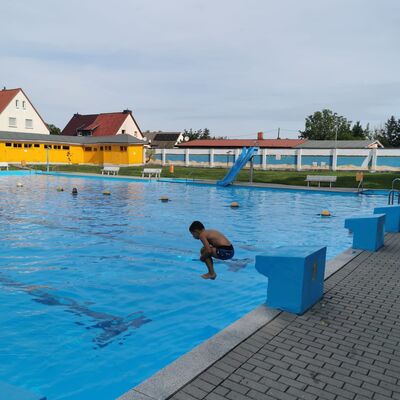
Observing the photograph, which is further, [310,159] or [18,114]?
[18,114]

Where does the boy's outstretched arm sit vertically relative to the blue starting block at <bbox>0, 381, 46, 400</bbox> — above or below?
above

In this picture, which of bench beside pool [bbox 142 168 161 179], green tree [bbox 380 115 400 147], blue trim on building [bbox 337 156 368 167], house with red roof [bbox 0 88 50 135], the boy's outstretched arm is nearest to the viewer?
the boy's outstretched arm

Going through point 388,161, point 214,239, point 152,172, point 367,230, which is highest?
point 388,161

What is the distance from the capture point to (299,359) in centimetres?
426

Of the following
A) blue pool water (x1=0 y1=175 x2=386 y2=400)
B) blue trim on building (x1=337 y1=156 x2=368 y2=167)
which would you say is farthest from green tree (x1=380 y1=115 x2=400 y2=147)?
blue pool water (x1=0 y1=175 x2=386 y2=400)

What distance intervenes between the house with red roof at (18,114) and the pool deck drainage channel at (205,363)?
52386 mm

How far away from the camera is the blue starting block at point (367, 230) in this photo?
9328 mm

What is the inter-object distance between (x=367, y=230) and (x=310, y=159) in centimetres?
3123

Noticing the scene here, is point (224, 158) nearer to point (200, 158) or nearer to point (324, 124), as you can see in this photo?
point (200, 158)

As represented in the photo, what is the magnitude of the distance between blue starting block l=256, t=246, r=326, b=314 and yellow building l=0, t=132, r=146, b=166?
40.5 meters

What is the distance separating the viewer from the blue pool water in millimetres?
5326

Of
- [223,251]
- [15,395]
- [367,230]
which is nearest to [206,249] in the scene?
[223,251]

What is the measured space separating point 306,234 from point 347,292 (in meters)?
7.30

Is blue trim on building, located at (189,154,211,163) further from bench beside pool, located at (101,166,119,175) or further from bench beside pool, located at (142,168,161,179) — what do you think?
bench beside pool, located at (101,166,119,175)
